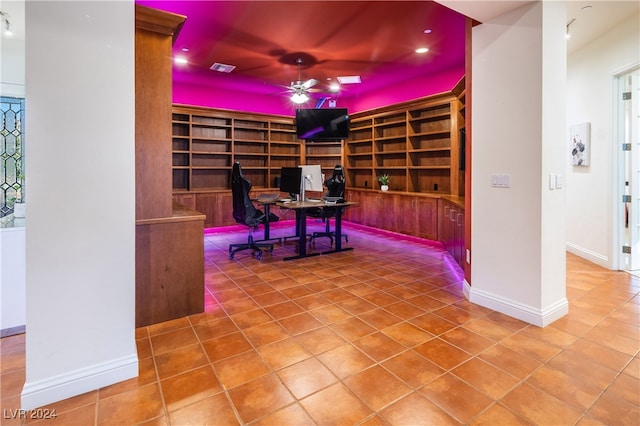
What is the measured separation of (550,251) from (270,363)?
2.44 m

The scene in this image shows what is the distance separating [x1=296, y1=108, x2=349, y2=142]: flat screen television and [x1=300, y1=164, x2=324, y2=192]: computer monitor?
7.83 ft

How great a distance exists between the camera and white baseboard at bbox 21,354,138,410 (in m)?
1.74

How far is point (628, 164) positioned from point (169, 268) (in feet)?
17.6

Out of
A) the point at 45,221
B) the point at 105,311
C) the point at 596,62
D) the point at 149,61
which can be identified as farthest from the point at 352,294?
the point at 596,62

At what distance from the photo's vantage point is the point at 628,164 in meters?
4.11

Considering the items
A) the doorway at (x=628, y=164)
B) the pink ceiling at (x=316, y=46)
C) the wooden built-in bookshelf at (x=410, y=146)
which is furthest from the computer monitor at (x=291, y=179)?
the doorway at (x=628, y=164)

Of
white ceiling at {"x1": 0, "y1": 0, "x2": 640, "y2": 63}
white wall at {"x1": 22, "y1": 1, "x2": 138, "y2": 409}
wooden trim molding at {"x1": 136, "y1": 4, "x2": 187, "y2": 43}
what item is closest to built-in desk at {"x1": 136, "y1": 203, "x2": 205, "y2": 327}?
white wall at {"x1": 22, "y1": 1, "x2": 138, "y2": 409}

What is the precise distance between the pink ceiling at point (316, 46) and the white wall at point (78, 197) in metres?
2.34

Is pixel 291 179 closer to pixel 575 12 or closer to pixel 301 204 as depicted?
pixel 301 204

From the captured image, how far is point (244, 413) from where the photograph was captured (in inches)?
67.1

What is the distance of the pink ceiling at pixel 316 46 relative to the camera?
151 inches

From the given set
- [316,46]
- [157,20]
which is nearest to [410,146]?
[316,46]

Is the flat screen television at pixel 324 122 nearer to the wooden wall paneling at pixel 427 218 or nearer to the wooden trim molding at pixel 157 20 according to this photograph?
the wooden wall paneling at pixel 427 218

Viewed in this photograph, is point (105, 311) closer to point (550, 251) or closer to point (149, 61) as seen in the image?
point (149, 61)
